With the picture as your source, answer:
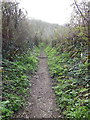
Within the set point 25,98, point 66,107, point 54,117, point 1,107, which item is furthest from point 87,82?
point 1,107

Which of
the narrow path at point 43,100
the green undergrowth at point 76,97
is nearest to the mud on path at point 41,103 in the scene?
the narrow path at point 43,100

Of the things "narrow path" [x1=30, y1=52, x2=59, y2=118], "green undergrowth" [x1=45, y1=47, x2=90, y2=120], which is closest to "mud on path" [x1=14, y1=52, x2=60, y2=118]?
"narrow path" [x1=30, y1=52, x2=59, y2=118]

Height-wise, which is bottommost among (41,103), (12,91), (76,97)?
(41,103)

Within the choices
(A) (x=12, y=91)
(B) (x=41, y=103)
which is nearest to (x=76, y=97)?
(B) (x=41, y=103)

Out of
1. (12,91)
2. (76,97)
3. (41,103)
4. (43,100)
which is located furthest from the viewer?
(12,91)

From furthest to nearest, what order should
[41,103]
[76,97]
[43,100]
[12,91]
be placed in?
[12,91] → [43,100] → [41,103] → [76,97]

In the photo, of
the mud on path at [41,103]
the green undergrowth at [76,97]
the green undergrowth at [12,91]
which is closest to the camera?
the green undergrowth at [76,97]

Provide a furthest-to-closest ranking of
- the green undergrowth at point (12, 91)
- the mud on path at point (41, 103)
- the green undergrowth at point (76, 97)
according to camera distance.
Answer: the mud on path at point (41, 103) → the green undergrowth at point (12, 91) → the green undergrowth at point (76, 97)

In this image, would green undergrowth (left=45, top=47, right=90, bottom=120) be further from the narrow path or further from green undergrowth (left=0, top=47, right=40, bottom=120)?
green undergrowth (left=0, top=47, right=40, bottom=120)

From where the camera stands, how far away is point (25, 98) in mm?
5008

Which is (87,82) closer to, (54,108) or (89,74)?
(89,74)

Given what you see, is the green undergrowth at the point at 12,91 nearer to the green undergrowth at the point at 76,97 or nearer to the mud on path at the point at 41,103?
the mud on path at the point at 41,103

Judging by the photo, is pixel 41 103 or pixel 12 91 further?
pixel 12 91

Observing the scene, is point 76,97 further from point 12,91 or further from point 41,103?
point 12,91
